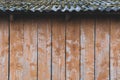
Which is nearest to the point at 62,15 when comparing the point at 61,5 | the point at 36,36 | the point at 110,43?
the point at 61,5

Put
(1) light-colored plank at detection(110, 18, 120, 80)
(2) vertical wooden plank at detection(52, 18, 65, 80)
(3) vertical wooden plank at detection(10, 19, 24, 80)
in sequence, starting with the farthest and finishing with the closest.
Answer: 1. (3) vertical wooden plank at detection(10, 19, 24, 80)
2. (2) vertical wooden plank at detection(52, 18, 65, 80)
3. (1) light-colored plank at detection(110, 18, 120, 80)

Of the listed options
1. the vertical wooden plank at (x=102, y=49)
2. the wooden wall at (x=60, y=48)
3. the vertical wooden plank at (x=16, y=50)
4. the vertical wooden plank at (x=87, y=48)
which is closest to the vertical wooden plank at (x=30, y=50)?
the wooden wall at (x=60, y=48)

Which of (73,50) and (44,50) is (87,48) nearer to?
(73,50)

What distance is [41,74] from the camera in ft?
29.1

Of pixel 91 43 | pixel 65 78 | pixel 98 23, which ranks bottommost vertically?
pixel 65 78

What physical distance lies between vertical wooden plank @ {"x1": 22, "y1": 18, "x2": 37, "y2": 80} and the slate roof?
52cm

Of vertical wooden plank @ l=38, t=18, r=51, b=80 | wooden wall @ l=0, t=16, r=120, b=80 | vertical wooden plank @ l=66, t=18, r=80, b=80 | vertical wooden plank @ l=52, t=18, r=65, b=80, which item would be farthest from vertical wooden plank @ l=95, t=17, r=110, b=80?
vertical wooden plank @ l=38, t=18, r=51, b=80

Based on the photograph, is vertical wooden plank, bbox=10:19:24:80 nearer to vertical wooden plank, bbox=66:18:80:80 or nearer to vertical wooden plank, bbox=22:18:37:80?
vertical wooden plank, bbox=22:18:37:80

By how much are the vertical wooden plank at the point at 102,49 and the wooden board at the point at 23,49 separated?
1.68 m

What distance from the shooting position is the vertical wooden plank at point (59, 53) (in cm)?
883

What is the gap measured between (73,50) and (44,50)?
2.57 feet

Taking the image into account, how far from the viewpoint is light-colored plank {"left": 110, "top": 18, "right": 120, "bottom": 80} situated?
28.6ft

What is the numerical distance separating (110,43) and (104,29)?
0.40m

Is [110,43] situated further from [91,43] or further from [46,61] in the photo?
[46,61]
